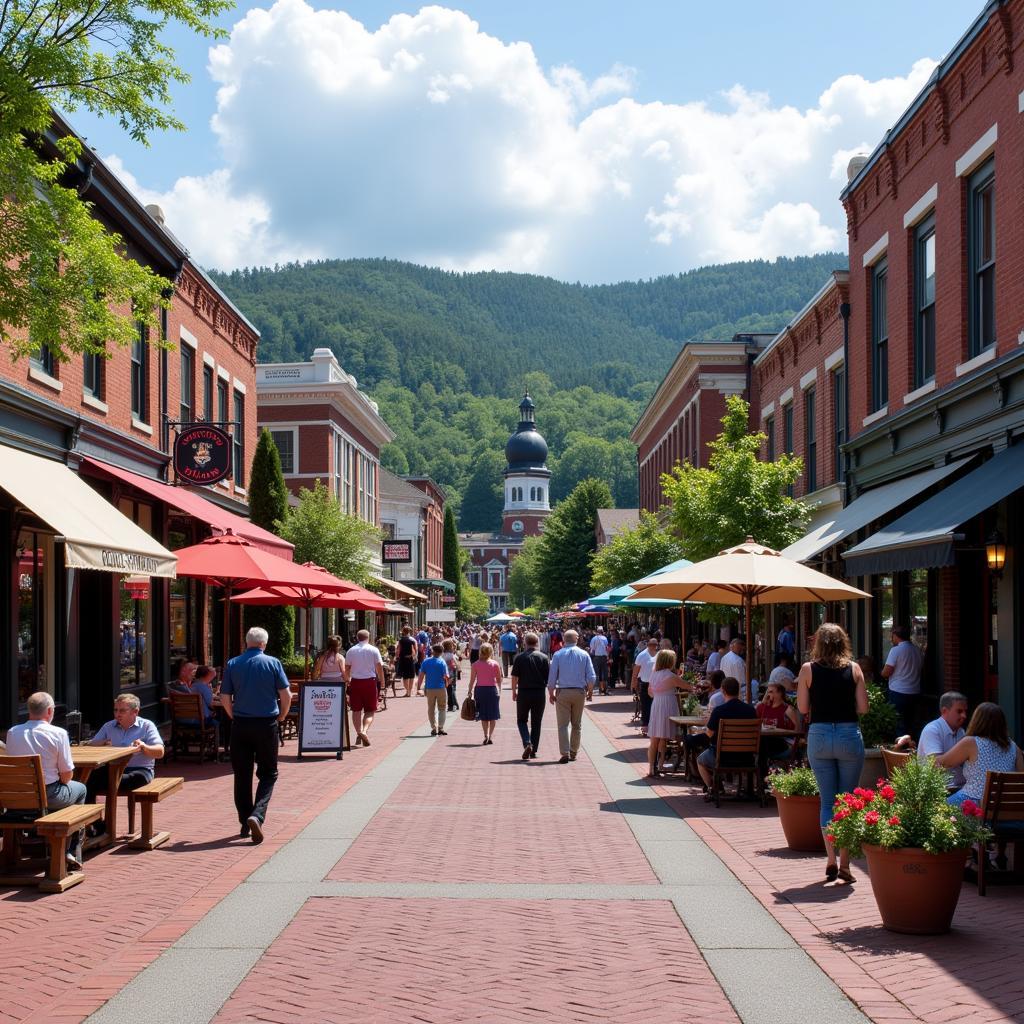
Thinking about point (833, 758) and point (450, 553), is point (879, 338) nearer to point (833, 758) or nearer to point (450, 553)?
point (833, 758)

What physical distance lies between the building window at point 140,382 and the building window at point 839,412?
12648 mm

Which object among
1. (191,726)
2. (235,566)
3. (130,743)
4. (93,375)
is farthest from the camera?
(93,375)

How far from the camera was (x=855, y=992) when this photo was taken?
265 inches

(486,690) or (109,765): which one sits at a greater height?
(109,765)

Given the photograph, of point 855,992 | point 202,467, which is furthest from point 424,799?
point 202,467

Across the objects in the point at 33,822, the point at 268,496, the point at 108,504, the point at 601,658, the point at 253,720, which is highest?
the point at 268,496

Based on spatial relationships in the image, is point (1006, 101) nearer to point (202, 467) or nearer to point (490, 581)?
point (202, 467)

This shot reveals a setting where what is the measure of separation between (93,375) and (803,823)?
1277 cm

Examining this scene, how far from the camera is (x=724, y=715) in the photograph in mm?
14031

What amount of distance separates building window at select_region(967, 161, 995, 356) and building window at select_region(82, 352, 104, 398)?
1199 centimetres

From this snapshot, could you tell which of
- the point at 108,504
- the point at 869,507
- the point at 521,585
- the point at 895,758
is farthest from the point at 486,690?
the point at 521,585

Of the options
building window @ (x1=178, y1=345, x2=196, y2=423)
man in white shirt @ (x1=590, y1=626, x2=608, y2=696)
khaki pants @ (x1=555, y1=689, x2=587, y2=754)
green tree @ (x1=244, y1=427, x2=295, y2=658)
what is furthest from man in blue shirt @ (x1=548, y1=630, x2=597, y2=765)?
man in white shirt @ (x1=590, y1=626, x2=608, y2=696)

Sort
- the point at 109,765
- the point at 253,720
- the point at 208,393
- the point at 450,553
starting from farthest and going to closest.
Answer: the point at 450,553, the point at 208,393, the point at 253,720, the point at 109,765

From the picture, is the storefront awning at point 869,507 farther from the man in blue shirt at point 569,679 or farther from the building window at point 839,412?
the man in blue shirt at point 569,679
